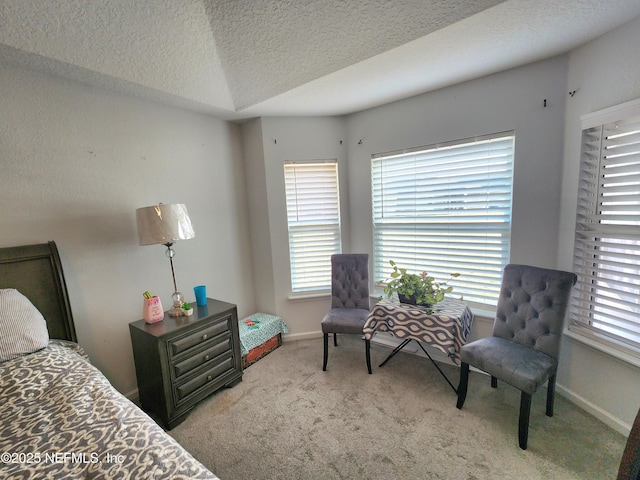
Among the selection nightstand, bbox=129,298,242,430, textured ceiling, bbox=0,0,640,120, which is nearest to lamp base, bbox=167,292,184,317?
nightstand, bbox=129,298,242,430

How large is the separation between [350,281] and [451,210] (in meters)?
1.22

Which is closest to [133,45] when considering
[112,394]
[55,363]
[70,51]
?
[70,51]

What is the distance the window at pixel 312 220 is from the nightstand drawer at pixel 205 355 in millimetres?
1028

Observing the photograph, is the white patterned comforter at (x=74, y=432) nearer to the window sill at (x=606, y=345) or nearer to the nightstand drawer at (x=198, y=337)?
the nightstand drawer at (x=198, y=337)

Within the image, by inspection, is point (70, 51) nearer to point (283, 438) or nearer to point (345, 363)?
point (283, 438)

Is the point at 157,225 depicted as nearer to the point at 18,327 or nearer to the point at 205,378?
the point at 18,327

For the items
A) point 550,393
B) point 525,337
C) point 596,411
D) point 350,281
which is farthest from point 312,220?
point 596,411

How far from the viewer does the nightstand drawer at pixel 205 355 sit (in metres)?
1.89

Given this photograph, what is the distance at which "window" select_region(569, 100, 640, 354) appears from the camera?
1596mm

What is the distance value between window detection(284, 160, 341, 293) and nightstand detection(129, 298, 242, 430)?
41.8 inches

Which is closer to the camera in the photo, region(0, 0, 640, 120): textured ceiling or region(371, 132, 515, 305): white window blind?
region(0, 0, 640, 120): textured ceiling

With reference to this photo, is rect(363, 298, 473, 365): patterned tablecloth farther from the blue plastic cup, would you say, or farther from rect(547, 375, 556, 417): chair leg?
the blue plastic cup

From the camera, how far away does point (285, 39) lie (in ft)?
5.49

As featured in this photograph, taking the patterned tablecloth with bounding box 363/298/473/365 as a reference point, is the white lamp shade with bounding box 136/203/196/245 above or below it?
above
